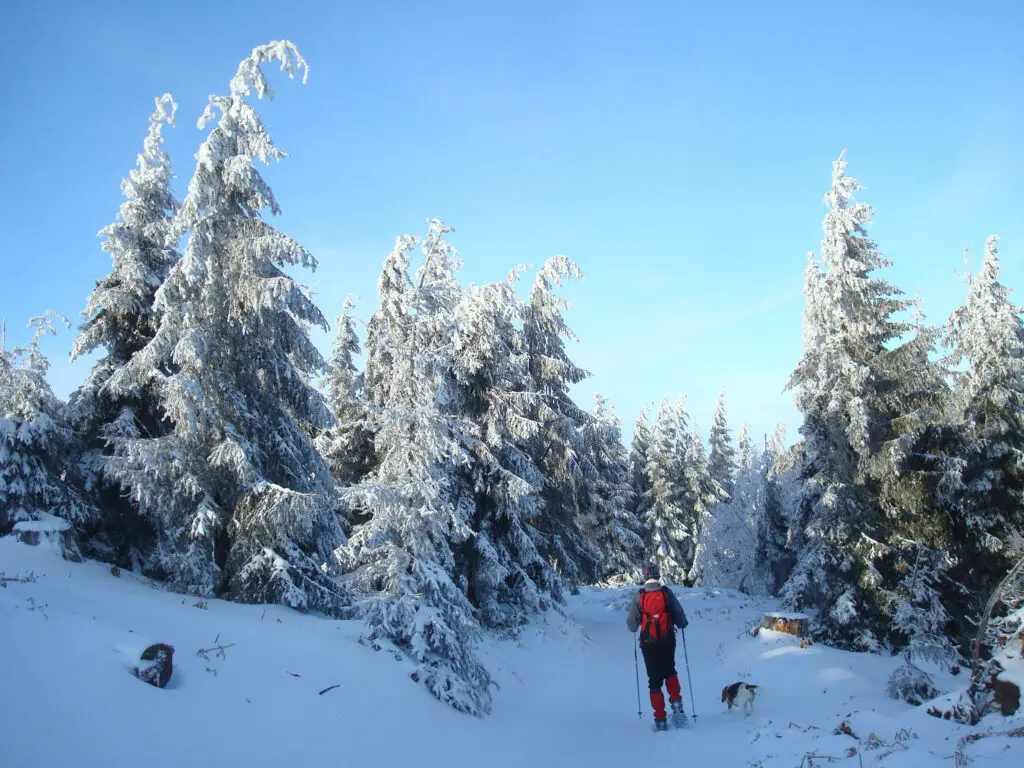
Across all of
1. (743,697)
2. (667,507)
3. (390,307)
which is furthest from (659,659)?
(667,507)

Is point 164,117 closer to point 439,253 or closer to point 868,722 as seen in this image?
point 439,253

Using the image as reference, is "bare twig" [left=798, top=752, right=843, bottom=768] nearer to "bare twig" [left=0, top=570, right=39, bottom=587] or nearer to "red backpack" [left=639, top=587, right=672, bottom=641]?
"red backpack" [left=639, top=587, right=672, bottom=641]

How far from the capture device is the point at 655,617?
8.75 m

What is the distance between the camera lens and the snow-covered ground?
4.61 meters

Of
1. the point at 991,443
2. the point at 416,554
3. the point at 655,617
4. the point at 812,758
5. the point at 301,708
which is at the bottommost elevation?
the point at 812,758

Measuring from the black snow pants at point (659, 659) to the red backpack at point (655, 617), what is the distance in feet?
0.29

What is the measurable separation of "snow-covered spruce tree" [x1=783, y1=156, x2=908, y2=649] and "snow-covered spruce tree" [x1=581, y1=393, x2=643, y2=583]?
7.57 metres

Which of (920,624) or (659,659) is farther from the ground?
(659,659)

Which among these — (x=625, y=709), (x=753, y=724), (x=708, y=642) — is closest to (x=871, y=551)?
(x=708, y=642)

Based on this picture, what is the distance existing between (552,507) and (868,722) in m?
15.5

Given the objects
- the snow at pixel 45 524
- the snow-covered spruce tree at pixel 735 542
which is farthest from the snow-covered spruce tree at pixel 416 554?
the snow-covered spruce tree at pixel 735 542

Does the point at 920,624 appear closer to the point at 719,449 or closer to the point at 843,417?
the point at 843,417

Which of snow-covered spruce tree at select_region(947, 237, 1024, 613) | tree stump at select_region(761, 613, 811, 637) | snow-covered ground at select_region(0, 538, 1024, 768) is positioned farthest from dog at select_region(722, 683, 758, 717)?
snow-covered spruce tree at select_region(947, 237, 1024, 613)

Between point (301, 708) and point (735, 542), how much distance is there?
3023 cm
